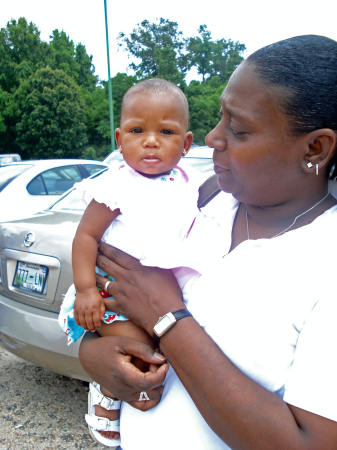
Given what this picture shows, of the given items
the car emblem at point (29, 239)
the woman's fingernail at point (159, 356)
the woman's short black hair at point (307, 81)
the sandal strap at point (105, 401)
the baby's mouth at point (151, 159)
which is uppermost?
the woman's short black hair at point (307, 81)

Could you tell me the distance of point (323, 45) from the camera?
1177 mm

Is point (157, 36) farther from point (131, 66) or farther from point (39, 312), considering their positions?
point (39, 312)

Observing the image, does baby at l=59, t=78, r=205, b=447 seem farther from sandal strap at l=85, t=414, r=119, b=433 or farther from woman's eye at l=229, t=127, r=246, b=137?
woman's eye at l=229, t=127, r=246, b=137

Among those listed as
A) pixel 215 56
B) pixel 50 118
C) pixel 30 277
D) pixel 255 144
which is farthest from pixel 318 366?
pixel 215 56

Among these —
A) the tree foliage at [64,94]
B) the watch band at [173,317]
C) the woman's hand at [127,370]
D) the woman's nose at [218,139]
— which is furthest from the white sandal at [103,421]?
the tree foliage at [64,94]

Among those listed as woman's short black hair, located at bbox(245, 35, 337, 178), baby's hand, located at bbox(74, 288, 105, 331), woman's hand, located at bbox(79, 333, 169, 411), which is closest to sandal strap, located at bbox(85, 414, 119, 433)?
woman's hand, located at bbox(79, 333, 169, 411)

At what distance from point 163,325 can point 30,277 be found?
1942mm

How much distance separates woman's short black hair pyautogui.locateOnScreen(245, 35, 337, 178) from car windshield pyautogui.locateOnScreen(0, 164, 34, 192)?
5.87 meters

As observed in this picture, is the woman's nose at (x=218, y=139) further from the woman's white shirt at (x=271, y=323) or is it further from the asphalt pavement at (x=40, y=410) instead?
the asphalt pavement at (x=40, y=410)

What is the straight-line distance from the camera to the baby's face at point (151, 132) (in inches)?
68.3

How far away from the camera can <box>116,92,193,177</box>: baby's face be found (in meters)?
1.73

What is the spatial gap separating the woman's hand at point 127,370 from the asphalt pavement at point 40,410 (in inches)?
68.2

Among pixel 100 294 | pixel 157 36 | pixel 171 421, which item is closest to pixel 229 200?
pixel 100 294

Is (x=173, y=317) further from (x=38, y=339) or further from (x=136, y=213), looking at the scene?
(x=38, y=339)
